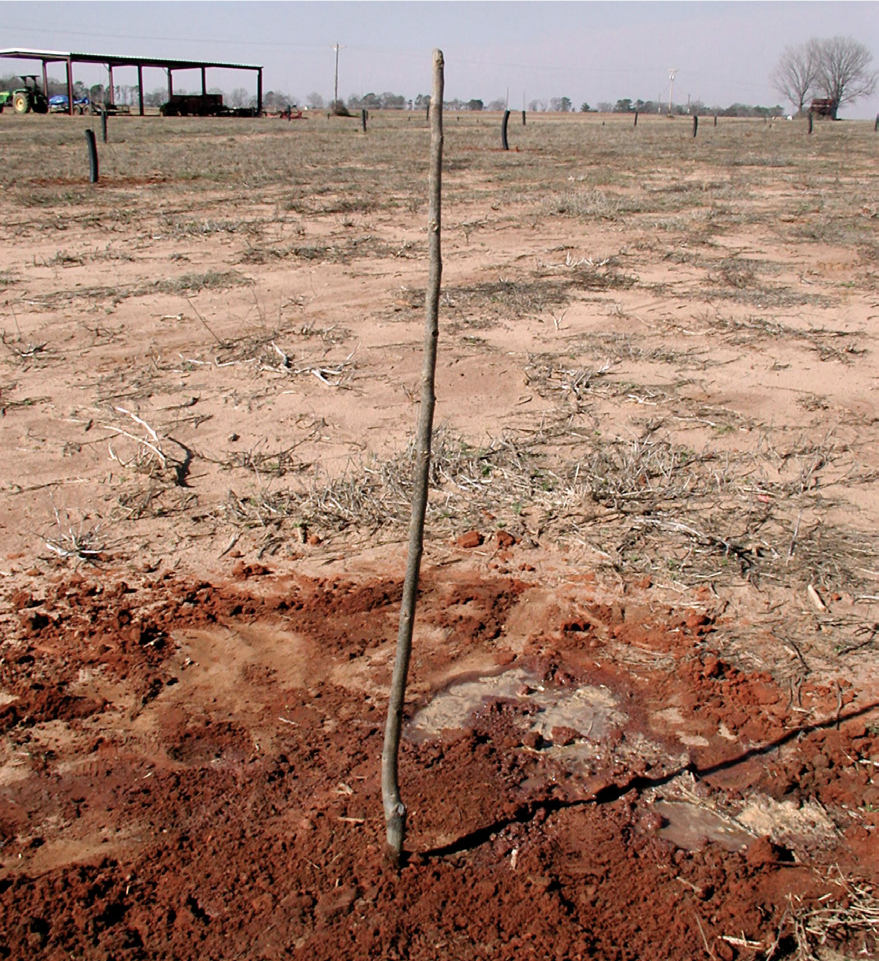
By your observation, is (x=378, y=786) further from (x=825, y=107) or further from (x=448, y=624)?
(x=825, y=107)

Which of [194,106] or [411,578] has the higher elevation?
[194,106]

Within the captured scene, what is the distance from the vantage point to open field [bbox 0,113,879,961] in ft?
7.50

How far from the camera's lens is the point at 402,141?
2939 centimetres

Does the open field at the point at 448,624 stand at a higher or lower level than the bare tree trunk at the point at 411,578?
lower

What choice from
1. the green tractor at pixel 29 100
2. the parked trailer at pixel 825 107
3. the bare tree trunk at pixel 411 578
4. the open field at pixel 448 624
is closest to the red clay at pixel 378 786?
the open field at pixel 448 624

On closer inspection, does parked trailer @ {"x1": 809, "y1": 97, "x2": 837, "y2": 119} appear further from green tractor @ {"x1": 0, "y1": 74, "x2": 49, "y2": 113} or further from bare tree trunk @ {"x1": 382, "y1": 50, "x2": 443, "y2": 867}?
bare tree trunk @ {"x1": 382, "y1": 50, "x2": 443, "y2": 867}

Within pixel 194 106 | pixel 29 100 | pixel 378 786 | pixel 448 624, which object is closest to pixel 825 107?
pixel 194 106

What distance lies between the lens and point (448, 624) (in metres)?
3.50

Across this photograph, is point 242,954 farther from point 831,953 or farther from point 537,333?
point 537,333

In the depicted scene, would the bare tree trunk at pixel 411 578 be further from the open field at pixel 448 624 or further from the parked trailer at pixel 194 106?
the parked trailer at pixel 194 106

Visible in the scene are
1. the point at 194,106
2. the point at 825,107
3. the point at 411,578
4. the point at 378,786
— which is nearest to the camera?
the point at 411,578

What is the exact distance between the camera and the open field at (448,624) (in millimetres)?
2287

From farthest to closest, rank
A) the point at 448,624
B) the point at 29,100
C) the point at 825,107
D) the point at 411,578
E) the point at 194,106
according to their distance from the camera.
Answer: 1. the point at 825,107
2. the point at 194,106
3. the point at 29,100
4. the point at 448,624
5. the point at 411,578

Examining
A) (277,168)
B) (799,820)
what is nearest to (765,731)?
(799,820)
